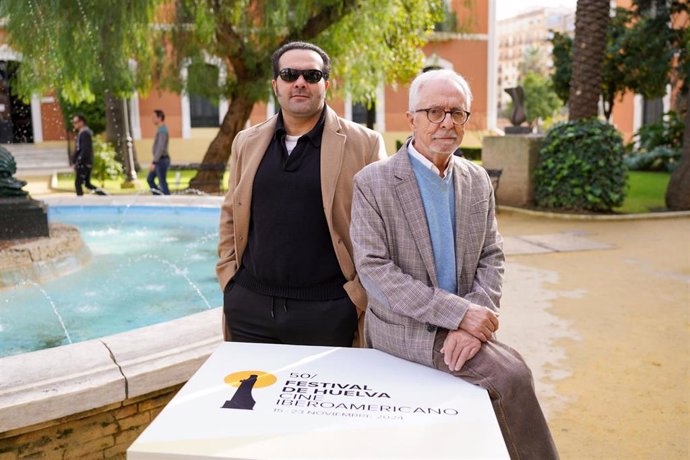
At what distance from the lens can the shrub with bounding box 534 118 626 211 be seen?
1123 centimetres

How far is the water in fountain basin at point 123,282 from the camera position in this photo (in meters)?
5.29

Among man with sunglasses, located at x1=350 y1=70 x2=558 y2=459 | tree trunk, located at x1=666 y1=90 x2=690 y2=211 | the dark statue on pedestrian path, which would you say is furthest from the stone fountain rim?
tree trunk, located at x1=666 y1=90 x2=690 y2=211

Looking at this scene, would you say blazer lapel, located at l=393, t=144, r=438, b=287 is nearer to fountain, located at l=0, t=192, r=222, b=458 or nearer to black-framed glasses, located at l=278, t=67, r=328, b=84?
black-framed glasses, located at l=278, t=67, r=328, b=84

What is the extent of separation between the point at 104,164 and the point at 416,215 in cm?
1606

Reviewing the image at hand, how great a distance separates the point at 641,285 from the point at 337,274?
497 centimetres

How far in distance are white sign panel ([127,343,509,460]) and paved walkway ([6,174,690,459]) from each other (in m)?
1.73

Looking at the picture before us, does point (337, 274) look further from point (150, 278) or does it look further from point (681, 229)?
point (681, 229)

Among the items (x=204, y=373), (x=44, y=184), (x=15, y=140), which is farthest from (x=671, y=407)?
(x=15, y=140)

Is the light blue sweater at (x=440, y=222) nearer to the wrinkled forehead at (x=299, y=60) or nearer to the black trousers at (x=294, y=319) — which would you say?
the black trousers at (x=294, y=319)

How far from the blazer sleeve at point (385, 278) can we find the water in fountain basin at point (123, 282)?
3380 millimetres

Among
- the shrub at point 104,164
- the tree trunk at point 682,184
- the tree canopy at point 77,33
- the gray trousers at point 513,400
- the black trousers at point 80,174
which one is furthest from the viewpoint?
the shrub at point 104,164

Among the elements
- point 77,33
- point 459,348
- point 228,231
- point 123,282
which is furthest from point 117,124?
point 459,348

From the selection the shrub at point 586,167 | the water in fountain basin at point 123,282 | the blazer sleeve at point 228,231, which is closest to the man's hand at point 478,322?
the blazer sleeve at point 228,231

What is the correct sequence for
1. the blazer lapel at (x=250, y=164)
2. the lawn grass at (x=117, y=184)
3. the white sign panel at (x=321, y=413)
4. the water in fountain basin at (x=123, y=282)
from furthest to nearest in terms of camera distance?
1. the lawn grass at (x=117, y=184)
2. the water in fountain basin at (x=123, y=282)
3. the blazer lapel at (x=250, y=164)
4. the white sign panel at (x=321, y=413)
